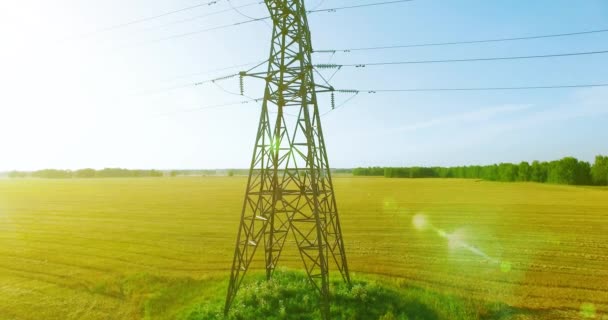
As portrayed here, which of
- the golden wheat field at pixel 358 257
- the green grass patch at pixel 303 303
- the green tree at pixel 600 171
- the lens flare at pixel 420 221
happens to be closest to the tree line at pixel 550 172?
the green tree at pixel 600 171

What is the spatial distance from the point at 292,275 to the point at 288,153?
7681mm

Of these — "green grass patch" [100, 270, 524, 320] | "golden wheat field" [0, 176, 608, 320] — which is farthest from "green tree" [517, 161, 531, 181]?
"green grass patch" [100, 270, 524, 320]

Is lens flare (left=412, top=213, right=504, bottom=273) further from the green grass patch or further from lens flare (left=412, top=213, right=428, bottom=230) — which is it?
the green grass patch

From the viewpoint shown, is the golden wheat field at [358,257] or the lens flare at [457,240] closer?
the golden wheat field at [358,257]

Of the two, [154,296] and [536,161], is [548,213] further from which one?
[536,161]

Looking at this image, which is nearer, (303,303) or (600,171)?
(303,303)

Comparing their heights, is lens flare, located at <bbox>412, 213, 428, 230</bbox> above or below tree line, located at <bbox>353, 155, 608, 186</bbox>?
below

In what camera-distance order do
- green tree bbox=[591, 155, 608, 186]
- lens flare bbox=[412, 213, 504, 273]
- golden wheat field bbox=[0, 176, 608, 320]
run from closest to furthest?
golden wheat field bbox=[0, 176, 608, 320]
lens flare bbox=[412, 213, 504, 273]
green tree bbox=[591, 155, 608, 186]

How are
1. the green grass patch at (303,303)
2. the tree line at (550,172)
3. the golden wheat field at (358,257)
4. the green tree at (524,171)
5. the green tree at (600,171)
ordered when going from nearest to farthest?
the green grass patch at (303,303) < the golden wheat field at (358,257) < the green tree at (600,171) < the tree line at (550,172) < the green tree at (524,171)

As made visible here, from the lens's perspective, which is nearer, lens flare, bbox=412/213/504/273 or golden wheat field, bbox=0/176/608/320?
golden wheat field, bbox=0/176/608/320

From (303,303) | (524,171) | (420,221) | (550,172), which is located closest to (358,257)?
(303,303)

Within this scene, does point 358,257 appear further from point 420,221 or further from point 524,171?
point 524,171

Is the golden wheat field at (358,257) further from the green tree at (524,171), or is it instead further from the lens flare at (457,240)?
the green tree at (524,171)

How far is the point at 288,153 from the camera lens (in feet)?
58.5
